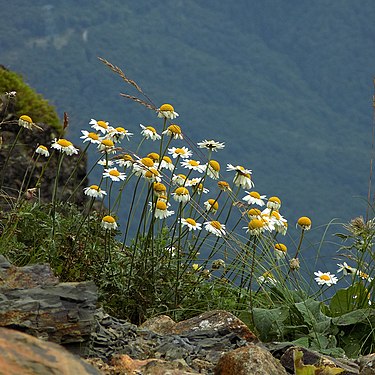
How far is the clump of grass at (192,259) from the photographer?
16.9 ft

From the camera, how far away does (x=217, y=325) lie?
4.48 metres

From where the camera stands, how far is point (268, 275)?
5426 millimetres

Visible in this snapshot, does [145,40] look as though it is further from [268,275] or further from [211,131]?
[268,275]

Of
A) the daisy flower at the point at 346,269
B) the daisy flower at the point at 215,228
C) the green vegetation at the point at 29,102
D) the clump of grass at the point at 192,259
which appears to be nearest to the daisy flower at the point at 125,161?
the clump of grass at the point at 192,259

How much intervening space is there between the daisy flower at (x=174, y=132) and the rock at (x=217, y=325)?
1.34m

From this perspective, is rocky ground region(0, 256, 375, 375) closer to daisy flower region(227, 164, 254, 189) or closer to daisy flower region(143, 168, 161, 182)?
daisy flower region(143, 168, 161, 182)

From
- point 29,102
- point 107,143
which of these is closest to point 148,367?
point 107,143

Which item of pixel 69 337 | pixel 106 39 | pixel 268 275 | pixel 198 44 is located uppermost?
pixel 198 44

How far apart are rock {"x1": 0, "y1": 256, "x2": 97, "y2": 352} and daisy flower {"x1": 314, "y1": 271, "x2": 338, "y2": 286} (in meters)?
2.44

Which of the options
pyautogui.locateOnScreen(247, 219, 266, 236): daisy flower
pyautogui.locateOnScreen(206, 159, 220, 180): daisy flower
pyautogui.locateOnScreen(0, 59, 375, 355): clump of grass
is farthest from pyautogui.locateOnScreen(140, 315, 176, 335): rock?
pyautogui.locateOnScreen(206, 159, 220, 180): daisy flower

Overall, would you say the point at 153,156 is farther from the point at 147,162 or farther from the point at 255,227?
the point at 255,227

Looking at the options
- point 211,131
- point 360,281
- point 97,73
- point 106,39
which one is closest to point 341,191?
point 211,131

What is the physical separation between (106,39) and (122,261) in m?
174

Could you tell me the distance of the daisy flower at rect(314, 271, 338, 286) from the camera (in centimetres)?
589
